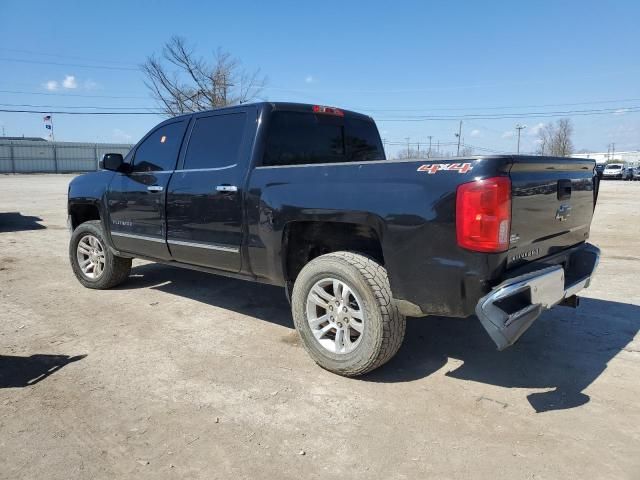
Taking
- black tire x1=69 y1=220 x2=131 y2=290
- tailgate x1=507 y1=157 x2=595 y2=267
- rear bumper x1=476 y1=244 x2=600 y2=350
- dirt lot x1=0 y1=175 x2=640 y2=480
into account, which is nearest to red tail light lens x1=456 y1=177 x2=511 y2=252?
tailgate x1=507 y1=157 x2=595 y2=267

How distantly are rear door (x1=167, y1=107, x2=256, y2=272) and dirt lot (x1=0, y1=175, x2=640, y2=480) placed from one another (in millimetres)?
751

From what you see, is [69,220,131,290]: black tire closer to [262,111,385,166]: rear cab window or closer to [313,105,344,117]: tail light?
[262,111,385,166]: rear cab window

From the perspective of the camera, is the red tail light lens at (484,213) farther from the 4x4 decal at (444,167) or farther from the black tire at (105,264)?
the black tire at (105,264)

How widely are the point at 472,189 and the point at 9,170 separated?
2370 inches

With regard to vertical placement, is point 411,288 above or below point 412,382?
above

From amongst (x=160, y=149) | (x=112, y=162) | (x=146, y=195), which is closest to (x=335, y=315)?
(x=146, y=195)

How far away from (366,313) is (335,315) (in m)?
0.33

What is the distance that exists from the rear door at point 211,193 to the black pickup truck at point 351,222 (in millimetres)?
14

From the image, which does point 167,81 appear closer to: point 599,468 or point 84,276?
point 84,276

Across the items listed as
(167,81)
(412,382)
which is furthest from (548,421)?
(167,81)

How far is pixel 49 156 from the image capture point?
5631cm

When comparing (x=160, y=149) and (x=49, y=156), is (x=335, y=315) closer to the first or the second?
(x=160, y=149)

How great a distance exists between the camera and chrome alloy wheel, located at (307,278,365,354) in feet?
11.1

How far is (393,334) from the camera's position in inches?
126
